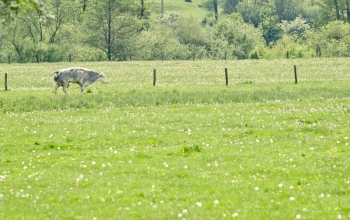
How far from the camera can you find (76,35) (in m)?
101

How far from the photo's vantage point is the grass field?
13828mm

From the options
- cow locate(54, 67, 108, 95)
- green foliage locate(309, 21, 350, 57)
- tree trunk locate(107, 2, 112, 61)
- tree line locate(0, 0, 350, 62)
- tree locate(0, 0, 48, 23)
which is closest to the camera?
tree locate(0, 0, 48, 23)

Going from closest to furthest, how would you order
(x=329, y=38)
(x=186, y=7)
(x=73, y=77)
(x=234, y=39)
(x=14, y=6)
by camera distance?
(x=14, y=6) → (x=73, y=77) → (x=329, y=38) → (x=234, y=39) → (x=186, y=7)

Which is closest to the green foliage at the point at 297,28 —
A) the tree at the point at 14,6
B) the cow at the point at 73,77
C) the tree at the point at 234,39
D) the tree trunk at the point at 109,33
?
the tree at the point at 234,39

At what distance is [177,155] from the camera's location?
19.9 metres

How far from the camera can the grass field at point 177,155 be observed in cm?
1383

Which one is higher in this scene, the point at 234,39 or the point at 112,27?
the point at 112,27

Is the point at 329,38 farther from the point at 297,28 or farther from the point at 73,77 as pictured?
the point at 73,77

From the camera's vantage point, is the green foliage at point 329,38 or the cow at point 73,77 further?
the green foliage at point 329,38

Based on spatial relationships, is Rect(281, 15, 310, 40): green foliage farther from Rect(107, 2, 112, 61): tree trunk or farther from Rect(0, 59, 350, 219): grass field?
Rect(0, 59, 350, 219): grass field

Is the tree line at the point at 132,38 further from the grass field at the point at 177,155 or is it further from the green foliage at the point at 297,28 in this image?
the grass field at the point at 177,155

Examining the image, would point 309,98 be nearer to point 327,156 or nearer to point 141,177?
point 327,156

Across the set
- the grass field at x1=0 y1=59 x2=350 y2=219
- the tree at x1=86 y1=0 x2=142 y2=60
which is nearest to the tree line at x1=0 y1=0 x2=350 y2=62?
the tree at x1=86 y1=0 x2=142 y2=60

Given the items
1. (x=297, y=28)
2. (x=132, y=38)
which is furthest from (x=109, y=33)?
(x=297, y=28)
